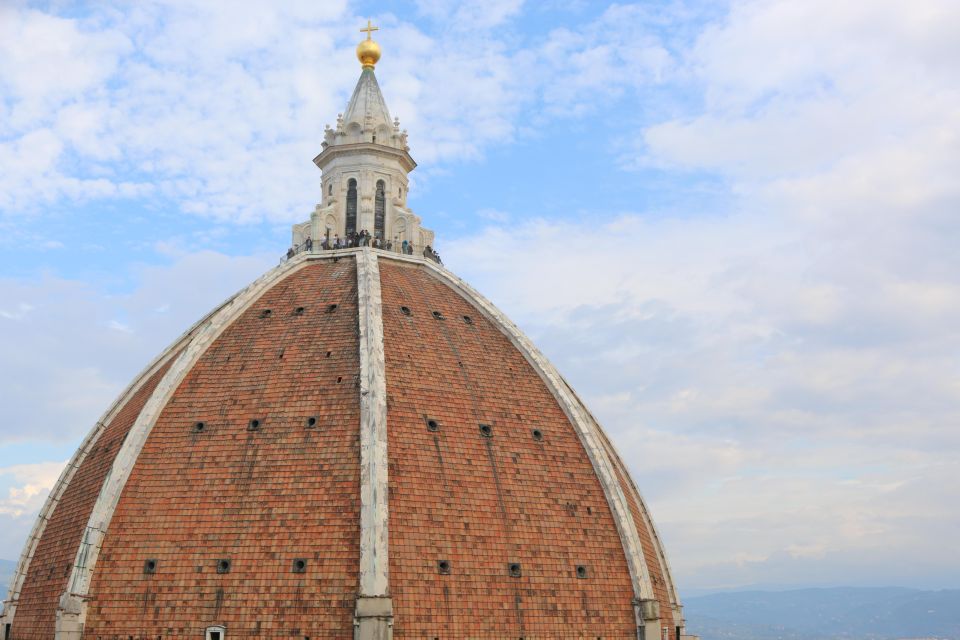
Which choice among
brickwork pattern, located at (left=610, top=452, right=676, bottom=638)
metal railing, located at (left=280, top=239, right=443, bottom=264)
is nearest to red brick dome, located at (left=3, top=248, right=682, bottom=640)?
brickwork pattern, located at (left=610, top=452, right=676, bottom=638)

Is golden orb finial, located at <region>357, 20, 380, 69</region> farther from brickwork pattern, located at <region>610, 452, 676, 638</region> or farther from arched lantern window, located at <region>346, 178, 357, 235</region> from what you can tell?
brickwork pattern, located at <region>610, 452, 676, 638</region>

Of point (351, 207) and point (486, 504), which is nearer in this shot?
point (486, 504)

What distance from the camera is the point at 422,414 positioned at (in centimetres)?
3384

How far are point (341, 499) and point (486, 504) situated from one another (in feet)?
14.7

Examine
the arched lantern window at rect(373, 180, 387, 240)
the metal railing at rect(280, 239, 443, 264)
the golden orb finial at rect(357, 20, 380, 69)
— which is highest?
the golden orb finial at rect(357, 20, 380, 69)

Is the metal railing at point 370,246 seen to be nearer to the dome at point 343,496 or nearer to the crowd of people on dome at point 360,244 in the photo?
the crowd of people on dome at point 360,244

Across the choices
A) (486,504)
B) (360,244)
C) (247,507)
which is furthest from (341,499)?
(360,244)

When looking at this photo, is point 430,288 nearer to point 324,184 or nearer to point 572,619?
point 324,184

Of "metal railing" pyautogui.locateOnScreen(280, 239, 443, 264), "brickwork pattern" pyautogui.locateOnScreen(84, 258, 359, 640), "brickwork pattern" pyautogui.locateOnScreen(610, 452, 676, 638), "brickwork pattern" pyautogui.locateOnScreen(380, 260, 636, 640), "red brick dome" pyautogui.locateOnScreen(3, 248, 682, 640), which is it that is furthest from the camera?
"metal railing" pyautogui.locateOnScreen(280, 239, 443, 264)

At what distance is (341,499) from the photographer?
3114 centimetres

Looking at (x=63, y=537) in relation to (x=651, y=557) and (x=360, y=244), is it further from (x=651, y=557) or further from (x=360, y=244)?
(x=651, y=557)

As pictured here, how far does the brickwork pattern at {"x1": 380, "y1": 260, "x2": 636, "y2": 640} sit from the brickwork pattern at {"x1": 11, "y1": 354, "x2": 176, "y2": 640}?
9.10 m

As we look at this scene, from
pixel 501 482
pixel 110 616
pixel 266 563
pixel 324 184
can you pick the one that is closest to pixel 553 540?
pixel 501 482

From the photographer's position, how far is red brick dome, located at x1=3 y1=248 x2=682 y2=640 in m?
30.3
